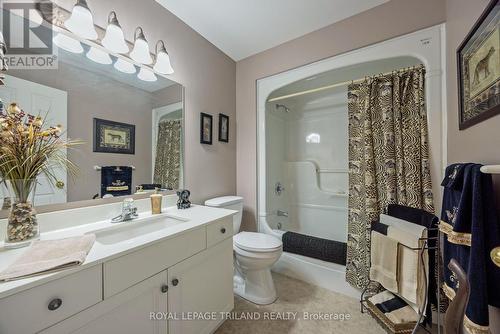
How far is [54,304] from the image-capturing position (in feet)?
2.05

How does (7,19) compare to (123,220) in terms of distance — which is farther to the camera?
(123,220)

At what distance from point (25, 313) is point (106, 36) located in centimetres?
140

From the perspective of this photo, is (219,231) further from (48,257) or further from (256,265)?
(48,257)

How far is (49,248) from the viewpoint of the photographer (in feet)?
2.48

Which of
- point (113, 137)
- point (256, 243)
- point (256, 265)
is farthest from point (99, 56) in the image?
point (256, 265)

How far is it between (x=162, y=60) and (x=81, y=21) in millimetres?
480

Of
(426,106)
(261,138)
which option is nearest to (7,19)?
(261,138)

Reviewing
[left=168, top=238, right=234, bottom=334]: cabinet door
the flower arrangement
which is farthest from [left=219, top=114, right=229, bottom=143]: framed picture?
the flower arrangement

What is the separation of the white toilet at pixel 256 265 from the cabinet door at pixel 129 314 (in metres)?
0.72

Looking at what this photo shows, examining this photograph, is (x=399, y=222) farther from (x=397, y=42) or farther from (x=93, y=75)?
(x=93, y=75)

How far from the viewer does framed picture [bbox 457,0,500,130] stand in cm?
84

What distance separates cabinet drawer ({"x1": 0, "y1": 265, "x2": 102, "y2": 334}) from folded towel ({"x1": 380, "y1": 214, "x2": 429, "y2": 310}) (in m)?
1.61

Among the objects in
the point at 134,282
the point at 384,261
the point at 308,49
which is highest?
the point at 308,49

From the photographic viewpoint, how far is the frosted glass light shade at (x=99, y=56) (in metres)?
1.19
